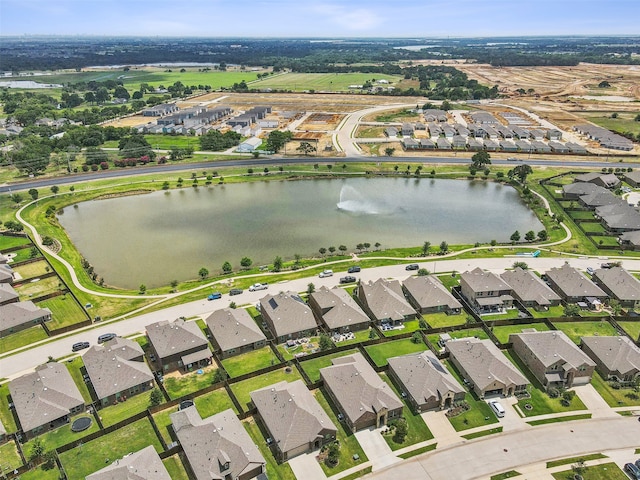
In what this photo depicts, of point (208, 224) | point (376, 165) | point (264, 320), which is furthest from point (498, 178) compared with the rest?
point (264, 320)

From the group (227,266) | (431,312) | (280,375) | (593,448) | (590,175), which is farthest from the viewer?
(590,175)

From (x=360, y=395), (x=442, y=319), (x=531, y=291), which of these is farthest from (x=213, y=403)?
(x=531, y=291)

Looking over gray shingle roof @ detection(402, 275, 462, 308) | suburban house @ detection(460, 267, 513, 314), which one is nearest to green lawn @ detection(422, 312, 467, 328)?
gray shingle roof @ detection(402, 275, 462, 308)

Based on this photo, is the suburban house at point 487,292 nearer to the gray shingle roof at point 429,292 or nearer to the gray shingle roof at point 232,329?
the gray shingle roof at point 429,292

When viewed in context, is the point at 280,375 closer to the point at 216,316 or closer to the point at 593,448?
the point at 216,316

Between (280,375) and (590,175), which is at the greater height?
(590,175)

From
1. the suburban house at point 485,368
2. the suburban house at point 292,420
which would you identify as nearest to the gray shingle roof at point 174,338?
the suburban house at point 292,420

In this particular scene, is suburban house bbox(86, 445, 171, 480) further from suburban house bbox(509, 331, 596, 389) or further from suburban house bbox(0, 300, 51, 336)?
suburban house bbox(509, 331, 596, 389)
